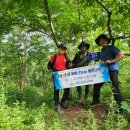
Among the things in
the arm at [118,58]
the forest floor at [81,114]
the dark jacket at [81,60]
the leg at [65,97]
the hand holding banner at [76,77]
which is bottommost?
the forest floor at [81,114]

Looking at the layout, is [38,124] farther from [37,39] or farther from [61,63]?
[37,39]

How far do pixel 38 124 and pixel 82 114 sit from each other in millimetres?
3125

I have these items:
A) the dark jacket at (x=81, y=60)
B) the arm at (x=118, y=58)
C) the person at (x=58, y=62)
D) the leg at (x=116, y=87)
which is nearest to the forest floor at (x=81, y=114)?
the person at (x=58, y=62)

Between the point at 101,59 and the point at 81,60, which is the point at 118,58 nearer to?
the point at 101,59

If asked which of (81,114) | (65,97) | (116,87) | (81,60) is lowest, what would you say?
(81,114)

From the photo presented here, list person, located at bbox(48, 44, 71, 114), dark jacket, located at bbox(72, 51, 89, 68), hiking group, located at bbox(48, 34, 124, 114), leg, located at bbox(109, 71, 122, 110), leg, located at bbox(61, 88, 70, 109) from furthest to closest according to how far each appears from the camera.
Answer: dark jacket, located at bbox(72, 51, 89, 68), leg, located at bbox(61, 88, 70, 109), person, located at bbox(48, 44, 71, 114), hiking group, located at bbox(48, 34, 124, 114), leg, located at bbox(109, 71, 122, 110)

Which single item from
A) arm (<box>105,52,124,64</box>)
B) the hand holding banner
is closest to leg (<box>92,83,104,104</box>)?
the hand holding banner

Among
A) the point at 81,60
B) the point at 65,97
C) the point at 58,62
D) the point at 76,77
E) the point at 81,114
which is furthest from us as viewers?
the point at 81,60

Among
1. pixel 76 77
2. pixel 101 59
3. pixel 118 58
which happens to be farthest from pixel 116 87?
pixel 76 77

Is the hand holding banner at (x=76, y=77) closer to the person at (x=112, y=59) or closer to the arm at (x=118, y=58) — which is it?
the person at (x=112, y=59)

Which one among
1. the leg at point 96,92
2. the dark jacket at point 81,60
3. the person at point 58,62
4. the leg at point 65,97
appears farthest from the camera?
the dark jacket at point 81,60

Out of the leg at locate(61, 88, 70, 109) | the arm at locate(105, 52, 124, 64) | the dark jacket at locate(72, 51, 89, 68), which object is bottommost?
the leg at locate(61, 88, 70, 109)

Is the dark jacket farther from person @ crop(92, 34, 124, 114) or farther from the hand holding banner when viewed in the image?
person @ crop(92, 34, 124, 114)

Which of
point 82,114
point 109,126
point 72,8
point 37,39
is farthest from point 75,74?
point 37,39
